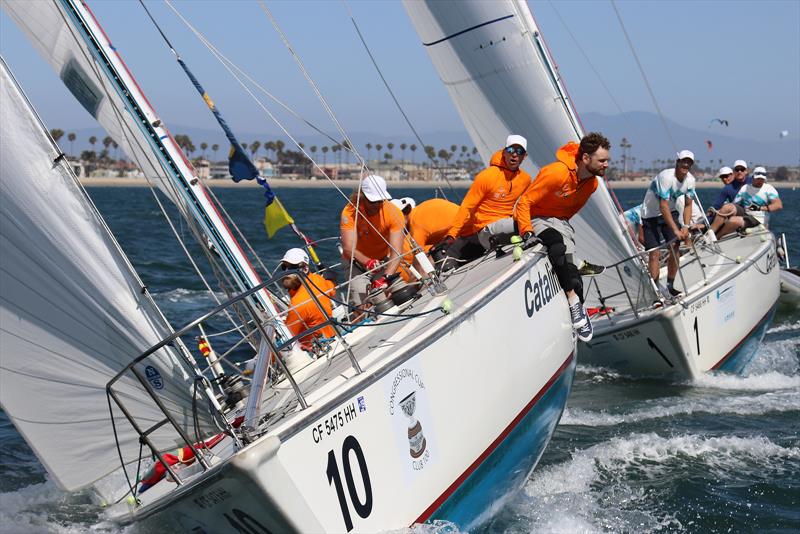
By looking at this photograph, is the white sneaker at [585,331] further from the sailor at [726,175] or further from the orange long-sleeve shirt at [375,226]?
the sailor at [726,175]

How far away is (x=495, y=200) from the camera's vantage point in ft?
25.1

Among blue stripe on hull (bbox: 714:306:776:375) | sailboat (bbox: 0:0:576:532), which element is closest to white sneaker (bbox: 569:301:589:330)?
sailboat (bbox: 0:0:576:532)

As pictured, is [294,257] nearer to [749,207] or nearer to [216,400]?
[216,400]

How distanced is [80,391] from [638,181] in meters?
169

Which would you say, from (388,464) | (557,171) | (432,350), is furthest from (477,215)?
(388,464)

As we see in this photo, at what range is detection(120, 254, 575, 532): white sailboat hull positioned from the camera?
443 cm

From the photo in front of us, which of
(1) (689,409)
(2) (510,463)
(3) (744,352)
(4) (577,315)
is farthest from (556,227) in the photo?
(3) (744,352)

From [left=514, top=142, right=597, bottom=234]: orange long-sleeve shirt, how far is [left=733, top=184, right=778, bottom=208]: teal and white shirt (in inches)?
284

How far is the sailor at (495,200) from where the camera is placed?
24.7ft

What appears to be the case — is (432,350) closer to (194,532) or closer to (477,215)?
(194,532)

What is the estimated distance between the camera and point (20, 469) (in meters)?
7.91

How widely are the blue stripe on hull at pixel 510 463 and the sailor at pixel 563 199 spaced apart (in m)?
0.80

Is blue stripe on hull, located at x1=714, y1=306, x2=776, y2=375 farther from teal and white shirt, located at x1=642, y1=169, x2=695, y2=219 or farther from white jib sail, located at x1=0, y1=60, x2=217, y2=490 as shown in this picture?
white jib sail, located at x1=0, y1=60, x2=217, y2=490

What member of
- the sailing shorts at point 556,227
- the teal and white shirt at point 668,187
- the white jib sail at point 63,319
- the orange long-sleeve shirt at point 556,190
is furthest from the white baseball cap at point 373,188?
the teal and white shirt at point 668,187
